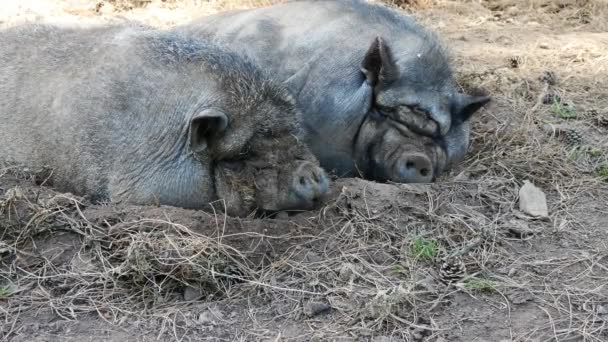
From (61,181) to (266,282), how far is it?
1443mm

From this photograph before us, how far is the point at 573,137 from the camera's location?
679cm

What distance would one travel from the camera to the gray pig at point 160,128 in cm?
471

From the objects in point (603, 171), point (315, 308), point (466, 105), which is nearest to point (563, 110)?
point (603, 171)

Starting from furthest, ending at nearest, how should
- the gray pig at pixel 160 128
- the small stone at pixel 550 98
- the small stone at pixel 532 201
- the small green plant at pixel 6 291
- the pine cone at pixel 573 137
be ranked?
the small stone at pixel 550 98 < the pine cone at pixel 573 137 < the small stone at pixel 532 201 < the gray pig at pixel 160 128 < the small green plant at pixel 6 291

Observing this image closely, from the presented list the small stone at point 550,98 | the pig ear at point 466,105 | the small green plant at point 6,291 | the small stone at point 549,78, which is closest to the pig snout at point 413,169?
the pig ear at point 466,105

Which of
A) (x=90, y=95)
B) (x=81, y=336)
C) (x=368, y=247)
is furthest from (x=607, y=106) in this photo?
(x=81, y=336)

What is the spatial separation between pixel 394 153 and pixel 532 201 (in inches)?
42.7

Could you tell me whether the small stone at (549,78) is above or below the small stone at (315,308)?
below

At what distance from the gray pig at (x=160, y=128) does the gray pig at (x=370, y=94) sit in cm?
97

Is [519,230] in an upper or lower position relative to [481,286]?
lower

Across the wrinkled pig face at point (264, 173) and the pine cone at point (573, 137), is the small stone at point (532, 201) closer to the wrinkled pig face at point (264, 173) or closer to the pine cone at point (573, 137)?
the pine cone at point (573, 137)

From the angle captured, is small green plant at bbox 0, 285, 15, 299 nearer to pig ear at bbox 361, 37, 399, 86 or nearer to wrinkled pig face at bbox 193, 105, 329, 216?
wrinkled pig face at bbox 193, 105, 329, 216

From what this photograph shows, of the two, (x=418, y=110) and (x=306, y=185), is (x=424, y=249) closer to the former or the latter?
(x=306, y=185)

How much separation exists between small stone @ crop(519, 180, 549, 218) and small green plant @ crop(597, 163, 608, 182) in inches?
24.9
